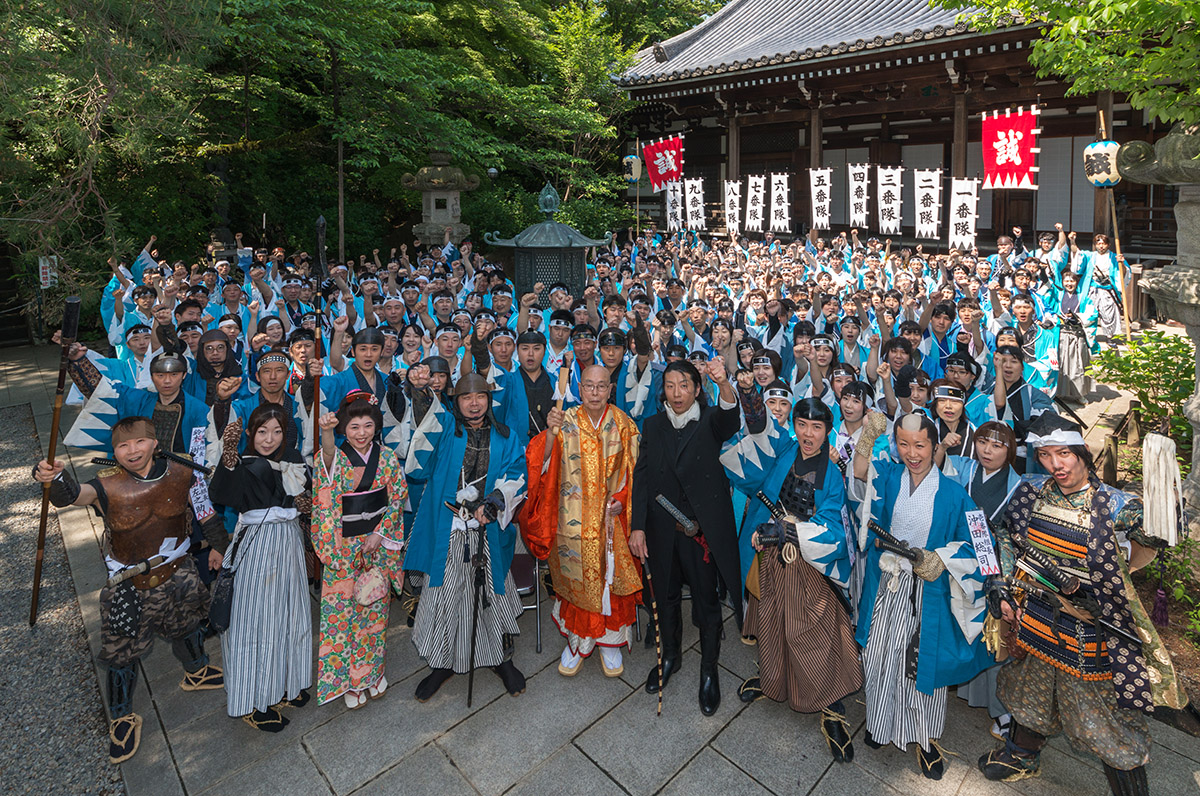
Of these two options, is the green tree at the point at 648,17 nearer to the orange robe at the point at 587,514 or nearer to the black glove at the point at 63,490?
the orange robe at the point at 587,514

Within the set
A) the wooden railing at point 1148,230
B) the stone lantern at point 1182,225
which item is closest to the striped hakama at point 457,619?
the stone lantern at point 1182,225

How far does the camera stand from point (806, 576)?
374cm

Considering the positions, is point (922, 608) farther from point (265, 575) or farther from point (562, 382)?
point (265, 575)

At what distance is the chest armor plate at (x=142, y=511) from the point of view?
144 inches

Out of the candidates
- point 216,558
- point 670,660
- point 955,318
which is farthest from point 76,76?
point 955,318

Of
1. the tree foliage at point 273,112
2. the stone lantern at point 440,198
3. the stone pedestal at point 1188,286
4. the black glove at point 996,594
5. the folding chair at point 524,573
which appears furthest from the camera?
the stone lantern at point 440,198

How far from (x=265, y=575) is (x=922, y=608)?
3.54m

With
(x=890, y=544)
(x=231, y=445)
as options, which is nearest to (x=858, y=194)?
Result: (x=890, y=544)

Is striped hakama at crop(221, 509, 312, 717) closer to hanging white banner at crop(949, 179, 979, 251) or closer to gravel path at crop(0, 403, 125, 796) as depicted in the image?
gravel path at crop(0, 403, 125, 796)

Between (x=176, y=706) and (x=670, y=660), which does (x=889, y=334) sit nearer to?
(x=670, y=660)

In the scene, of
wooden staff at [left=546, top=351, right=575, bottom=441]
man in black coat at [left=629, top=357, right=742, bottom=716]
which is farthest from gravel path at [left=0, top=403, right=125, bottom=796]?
man in black coat at [left=629, top=357, right=742, bottom=716]

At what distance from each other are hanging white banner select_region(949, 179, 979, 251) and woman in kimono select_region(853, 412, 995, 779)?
38.7 feet

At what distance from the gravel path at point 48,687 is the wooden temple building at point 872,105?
13989mm

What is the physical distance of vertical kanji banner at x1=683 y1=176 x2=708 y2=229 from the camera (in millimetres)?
17984
